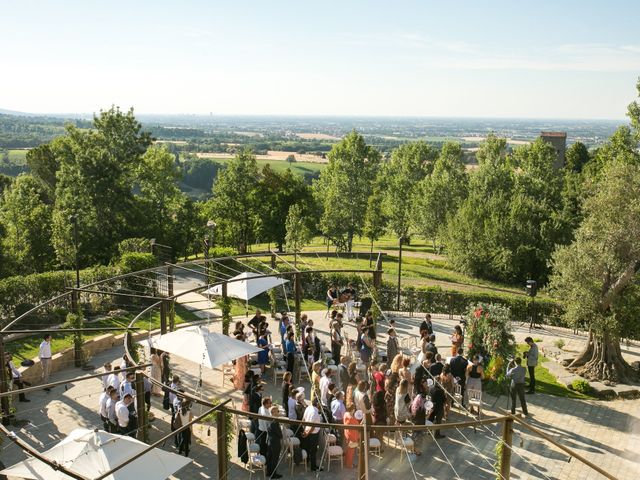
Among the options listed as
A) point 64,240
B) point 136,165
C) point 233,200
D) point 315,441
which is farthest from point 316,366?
point 233,200

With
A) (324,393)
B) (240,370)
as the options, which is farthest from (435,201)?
(324,393)

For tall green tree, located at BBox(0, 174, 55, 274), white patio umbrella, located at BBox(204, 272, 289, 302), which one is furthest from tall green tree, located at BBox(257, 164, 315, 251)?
white patio umbrella, located at BBox(204, 272, 289, 302)

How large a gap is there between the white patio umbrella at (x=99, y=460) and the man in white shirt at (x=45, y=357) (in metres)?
8.31

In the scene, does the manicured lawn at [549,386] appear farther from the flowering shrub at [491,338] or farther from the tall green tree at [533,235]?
the tall green tree at [533,235]

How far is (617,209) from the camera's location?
1836 cm

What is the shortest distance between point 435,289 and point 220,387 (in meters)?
13.6

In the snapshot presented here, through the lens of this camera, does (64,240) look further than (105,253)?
No

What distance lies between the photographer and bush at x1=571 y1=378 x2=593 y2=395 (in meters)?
17.9

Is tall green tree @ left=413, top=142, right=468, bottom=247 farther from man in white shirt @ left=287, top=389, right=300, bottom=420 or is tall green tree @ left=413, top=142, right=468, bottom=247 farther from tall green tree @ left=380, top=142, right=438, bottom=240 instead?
man in white shirt @ left=287, top=389, right=300, bottom=420

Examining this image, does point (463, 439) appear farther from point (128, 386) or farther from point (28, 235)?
point (28, 235)

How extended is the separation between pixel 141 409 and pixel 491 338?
10.6 metres

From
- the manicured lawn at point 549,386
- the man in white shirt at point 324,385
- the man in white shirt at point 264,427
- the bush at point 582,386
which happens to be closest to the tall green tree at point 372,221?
the manicured lawn at point 549,386

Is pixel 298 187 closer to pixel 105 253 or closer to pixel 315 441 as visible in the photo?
pixel 105 253

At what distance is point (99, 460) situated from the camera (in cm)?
969
